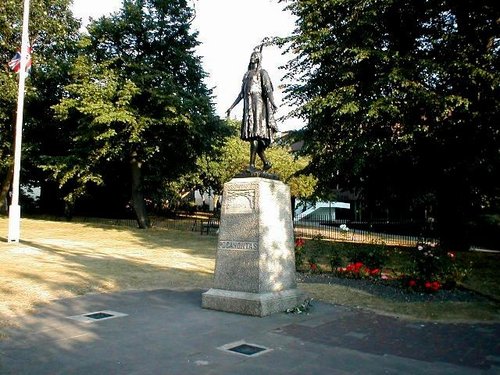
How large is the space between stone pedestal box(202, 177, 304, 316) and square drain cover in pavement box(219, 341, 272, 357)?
6.02ft

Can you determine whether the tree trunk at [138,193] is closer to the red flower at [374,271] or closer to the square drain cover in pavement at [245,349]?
Result: the red flower at [374,271]

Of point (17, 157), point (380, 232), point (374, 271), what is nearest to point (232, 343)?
point (374, 271)

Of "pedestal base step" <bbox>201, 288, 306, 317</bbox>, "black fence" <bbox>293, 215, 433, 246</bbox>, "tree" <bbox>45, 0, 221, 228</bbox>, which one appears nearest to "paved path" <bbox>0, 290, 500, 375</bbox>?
"pedestal base step" <bbox>201, 288, 306, 317</bbox>

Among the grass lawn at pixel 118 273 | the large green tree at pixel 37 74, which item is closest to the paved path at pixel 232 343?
the grass lawn at pixel 118 273

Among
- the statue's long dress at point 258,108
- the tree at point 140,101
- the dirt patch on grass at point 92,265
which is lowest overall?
the dirt patch on grass at point 92,265

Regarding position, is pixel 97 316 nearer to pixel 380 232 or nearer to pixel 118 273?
pixel 118 273

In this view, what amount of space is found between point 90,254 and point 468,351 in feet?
50.6

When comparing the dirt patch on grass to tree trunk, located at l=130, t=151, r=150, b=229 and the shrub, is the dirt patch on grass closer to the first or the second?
tree trunk, located at l=130, t=151, r=150, b=229

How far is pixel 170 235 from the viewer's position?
94.2ft

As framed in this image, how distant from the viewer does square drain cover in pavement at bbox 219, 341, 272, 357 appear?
6.19 m

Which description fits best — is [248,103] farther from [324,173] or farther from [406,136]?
[324,173]

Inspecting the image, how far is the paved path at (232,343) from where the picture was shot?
5582 millimetres

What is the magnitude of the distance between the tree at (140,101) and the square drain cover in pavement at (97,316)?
63.7 feet

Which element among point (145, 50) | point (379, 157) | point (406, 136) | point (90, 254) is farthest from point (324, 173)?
point (145, 50)
